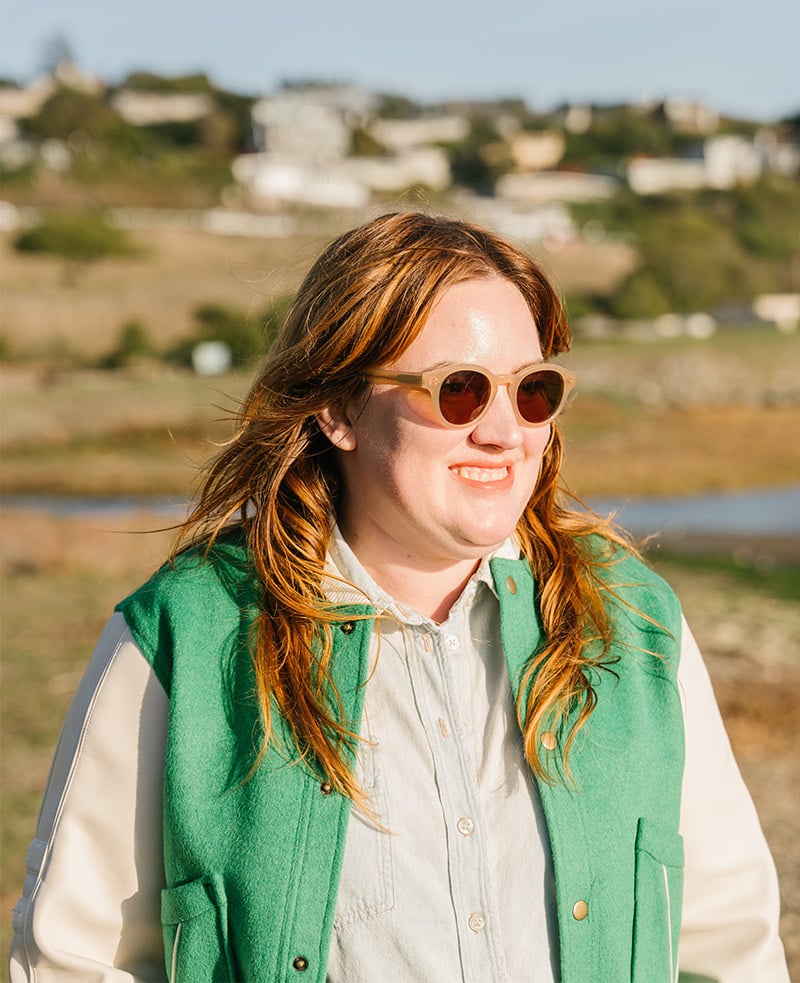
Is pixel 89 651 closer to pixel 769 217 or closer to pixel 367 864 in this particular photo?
pixel 367 864

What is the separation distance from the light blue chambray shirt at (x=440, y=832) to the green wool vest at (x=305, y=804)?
0.18ft

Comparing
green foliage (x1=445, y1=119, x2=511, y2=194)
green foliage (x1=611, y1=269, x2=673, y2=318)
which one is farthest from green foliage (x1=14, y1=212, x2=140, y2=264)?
green foliage (x1=445, y1=119, x2=511, y2=194)

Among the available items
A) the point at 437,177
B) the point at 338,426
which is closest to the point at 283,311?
the point at 338,426

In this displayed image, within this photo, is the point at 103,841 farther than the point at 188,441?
No

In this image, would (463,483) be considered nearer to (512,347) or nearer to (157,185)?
(512,347)

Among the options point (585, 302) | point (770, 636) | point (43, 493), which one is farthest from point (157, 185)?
point (770, 636)

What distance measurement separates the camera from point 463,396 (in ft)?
7.20

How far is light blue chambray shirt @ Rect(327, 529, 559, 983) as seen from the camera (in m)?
2.03

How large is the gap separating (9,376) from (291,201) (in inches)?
2145

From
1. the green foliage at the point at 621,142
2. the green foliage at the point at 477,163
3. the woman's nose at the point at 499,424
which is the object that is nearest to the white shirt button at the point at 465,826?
the woman's nose at the point at 499,424

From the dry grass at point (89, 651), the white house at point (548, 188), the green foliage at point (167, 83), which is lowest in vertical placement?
the dry grass at point (89, 651)

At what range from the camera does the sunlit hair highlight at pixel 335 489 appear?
7.01 ft

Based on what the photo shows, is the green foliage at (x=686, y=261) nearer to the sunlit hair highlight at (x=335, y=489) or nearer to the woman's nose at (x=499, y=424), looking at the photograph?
the sunlit hair highlight at (x=335, y=489)

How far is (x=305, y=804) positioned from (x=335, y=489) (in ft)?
2.20
